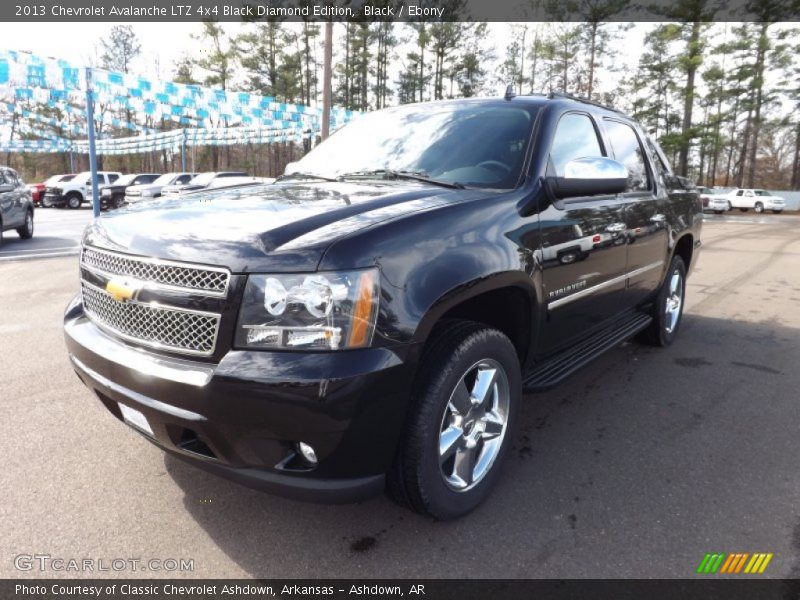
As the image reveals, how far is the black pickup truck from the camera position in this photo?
1.87m

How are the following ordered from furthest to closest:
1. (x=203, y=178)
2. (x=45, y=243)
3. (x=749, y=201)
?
(x=749, y=201), (x=203, y=178), (x=45, y=243)

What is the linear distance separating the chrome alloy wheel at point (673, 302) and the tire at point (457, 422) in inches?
115

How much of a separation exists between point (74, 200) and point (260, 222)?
27964 millimetres

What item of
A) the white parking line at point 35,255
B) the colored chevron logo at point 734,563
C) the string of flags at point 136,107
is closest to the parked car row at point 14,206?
the white parking line at point 35,255

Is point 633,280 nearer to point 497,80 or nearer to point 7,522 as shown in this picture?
point 7,522

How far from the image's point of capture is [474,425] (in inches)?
98.1

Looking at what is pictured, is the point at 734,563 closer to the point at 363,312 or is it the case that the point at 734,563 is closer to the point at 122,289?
the point at 363,312

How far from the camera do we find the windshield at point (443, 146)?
288 cm

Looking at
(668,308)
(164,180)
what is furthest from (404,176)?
(164,180)

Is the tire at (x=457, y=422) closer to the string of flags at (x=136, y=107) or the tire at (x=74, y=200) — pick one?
the string of flags at (x=136, y=107)

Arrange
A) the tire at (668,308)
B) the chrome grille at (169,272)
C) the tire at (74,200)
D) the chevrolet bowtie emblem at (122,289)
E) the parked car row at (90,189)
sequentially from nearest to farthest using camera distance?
1. the chrome grille at (169,272)
2. the chevrolet bowtie emblem at (122,289)
3. the tire at (668,308)
4. the parked car row at (90,189)
5. the tire at (74,200)

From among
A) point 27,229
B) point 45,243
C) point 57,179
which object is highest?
point 57,179

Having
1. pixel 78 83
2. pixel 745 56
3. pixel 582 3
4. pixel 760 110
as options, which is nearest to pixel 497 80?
pixel 582 3

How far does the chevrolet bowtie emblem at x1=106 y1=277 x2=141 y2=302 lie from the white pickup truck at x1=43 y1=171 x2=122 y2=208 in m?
26.1
